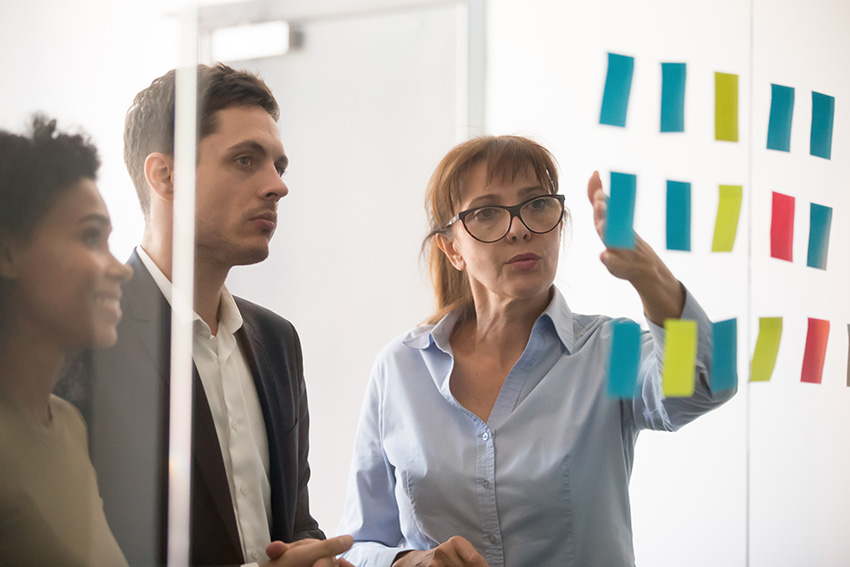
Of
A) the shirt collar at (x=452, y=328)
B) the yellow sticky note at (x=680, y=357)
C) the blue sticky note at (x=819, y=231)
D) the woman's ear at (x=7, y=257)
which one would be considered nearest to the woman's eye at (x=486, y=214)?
the shirt collar at (x=452, y=328)

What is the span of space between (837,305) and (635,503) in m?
0.38

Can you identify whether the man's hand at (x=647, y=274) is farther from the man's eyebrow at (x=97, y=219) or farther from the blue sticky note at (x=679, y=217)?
the man's eyebrow at (x=97, y=219)

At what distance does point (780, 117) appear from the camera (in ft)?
2.39

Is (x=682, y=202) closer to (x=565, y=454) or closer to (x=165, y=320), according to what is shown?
(x=565, y=454)

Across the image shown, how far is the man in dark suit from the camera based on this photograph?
52cm

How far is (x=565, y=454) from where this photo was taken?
734mm

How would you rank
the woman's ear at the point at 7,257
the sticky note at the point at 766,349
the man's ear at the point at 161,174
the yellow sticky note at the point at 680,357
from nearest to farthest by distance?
the woman's ear at the point at 7,257
the man's ear at the point at 161,174
the yellow sticky note at the point at 680,357
the sticky note at the point at 766,349

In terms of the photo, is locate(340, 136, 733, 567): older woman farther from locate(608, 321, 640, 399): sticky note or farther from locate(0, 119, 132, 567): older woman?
locate(0, 119, 132, 567): older woman

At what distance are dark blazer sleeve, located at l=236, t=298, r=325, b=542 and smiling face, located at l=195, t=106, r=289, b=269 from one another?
0.10m

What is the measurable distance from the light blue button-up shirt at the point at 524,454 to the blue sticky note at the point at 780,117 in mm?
227

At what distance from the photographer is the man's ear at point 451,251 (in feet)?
2.77

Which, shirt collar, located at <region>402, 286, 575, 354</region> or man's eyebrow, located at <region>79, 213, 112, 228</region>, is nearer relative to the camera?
man's eyebrow, located at <region>79, 213, 112, 228</region>

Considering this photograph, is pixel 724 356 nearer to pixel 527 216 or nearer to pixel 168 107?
pixel 527 216

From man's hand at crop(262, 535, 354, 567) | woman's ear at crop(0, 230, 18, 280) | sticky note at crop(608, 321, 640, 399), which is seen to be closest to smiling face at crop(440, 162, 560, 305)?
sticky note at crop(608, 321, 640, 399)
